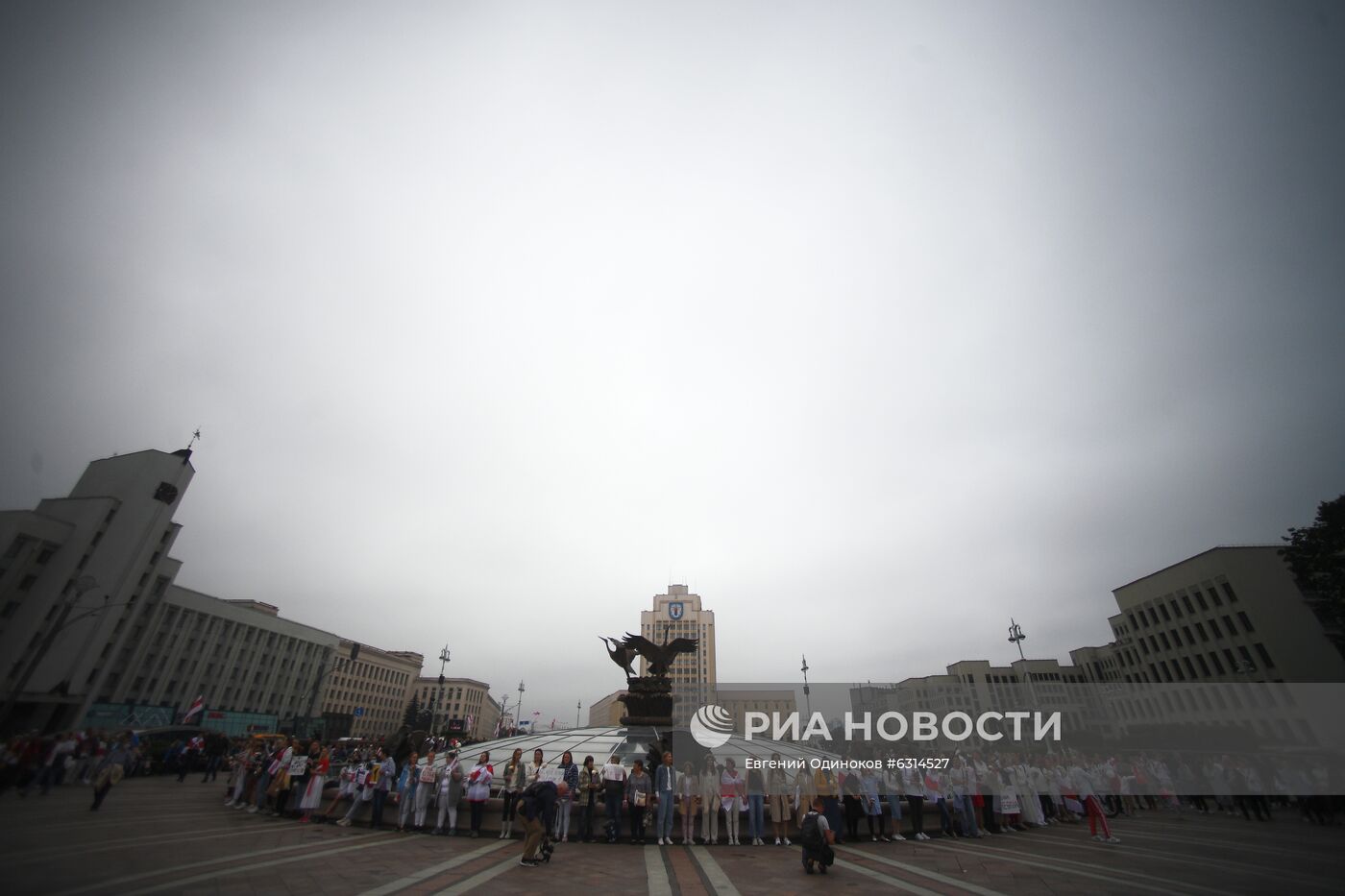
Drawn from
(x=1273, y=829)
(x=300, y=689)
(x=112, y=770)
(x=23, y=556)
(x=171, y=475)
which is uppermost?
(x=171, y=475)

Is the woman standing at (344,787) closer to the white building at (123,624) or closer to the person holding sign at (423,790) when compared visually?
the person holding sign at (423,790)

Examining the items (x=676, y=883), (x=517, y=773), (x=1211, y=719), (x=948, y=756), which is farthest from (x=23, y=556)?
(x=1211, y=719)

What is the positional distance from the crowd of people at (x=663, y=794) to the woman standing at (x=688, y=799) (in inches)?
1.1

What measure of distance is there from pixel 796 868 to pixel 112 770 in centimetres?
1535

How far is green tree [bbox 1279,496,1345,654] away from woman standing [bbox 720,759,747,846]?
A: 1465 inches

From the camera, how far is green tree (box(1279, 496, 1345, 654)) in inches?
1062

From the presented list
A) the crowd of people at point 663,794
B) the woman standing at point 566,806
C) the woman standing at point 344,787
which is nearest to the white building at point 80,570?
the crowd of people at point 663,794

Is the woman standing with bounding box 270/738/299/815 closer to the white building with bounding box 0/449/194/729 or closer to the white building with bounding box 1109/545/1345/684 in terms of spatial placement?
the white building with bounding box 0/449/194/729

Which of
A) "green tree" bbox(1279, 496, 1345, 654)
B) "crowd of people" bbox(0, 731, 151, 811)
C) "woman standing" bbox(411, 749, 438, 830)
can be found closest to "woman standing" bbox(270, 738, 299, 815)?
"crowd of people" bbox(0, 731, 151, 811)

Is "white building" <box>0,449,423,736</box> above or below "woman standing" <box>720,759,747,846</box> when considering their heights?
above

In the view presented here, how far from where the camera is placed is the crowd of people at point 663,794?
10641mm

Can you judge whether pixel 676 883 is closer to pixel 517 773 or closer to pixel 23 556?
pixel 517 773

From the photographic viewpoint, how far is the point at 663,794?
1071 cm

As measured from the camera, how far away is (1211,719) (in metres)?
43.7
